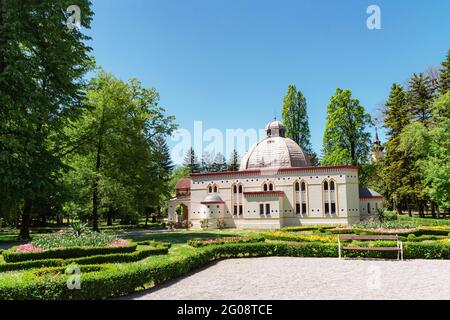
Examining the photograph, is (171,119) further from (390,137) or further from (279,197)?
(390,137)

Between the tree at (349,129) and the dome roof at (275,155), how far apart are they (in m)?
3.82

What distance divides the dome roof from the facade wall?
2.48 metres

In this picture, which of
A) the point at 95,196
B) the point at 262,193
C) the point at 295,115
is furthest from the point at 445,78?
Result: the point at 95,196

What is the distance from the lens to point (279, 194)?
36219 millimetres

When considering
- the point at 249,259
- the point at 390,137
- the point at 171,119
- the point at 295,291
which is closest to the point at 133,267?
the point at 295,291

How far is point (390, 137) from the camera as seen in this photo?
48.3 meters

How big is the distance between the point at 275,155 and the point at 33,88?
87.6ft

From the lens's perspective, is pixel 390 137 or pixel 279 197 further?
pixel 390 137

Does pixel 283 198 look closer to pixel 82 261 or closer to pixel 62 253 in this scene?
pixel 62 253

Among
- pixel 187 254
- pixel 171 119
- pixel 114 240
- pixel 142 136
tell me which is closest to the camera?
pixel 187 254

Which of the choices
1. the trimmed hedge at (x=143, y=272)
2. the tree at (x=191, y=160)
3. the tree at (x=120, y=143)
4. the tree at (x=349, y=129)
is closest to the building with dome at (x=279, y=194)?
the tree at (x=349, y=129)

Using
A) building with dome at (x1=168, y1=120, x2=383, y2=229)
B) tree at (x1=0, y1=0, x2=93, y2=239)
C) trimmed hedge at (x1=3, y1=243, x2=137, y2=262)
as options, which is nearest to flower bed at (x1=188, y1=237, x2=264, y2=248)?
trimmed hedge at (x1=3, y1=243, x2=137, y2=262)

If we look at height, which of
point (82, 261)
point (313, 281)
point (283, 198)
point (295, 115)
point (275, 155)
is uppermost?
point (295, 115)
